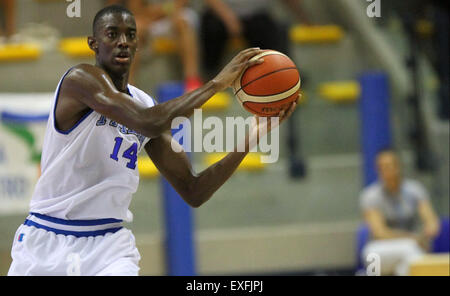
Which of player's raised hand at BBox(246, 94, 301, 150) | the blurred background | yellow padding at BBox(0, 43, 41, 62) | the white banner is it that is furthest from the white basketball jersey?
yellow padding at BBox(0, 43, 41, 62)

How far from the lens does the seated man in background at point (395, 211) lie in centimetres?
636

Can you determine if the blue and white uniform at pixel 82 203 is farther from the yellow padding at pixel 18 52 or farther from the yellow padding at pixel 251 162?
the yellow padding at pixel 18 52

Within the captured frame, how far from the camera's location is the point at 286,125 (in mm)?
7355

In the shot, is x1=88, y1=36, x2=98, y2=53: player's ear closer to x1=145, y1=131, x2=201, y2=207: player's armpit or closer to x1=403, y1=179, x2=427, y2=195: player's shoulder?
x1=145, y1=131, x2=201, y2=207: player's armpit

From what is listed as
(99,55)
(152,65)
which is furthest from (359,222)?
(99,55)

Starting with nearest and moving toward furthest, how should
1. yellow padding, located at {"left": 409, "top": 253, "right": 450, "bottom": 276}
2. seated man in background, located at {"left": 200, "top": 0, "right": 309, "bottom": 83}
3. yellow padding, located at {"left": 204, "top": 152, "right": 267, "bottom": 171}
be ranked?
yellow padding, located at {"left": 409, "top": 253, "right": 450, "bottom": 276} < seated man in background, located at {"left": 200, "top": 0, "right": 309, "bottom": 83} < yellow padding, located at {"left": 204, "top": 152, "right": 267, "bottom": 171}

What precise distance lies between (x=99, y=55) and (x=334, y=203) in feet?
13.8

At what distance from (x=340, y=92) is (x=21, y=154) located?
3.04 meters

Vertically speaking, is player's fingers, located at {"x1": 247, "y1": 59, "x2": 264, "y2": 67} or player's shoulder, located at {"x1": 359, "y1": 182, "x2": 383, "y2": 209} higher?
player's shoulder, located at {"x1": 359, "y1": 182, "x2": 383, "y2": 209}

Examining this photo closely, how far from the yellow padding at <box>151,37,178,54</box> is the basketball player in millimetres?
3827

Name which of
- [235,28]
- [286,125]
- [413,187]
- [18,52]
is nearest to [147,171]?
[286,125]

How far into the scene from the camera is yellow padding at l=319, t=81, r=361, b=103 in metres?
7.71

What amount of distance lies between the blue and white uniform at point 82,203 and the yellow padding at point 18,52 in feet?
13.4

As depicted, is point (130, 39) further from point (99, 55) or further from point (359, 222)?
point (359, 222)
